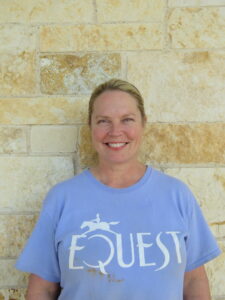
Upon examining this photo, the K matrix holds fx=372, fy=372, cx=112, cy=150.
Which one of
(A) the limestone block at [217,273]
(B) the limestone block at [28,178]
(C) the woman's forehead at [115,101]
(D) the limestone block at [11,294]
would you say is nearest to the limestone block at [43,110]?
(B) the limestone block at [28,178]

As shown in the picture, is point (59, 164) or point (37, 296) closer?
point (37, 296)

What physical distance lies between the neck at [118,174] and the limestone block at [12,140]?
0.47 metres

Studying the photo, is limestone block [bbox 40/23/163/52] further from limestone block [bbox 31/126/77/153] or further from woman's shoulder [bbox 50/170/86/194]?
woman's shoulder [bbox 50/170/86/194]

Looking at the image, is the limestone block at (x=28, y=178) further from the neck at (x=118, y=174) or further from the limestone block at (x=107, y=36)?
the limestone block at (x=107, y=36)

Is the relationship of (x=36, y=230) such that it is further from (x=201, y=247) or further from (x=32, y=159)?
(x=201, y=247)

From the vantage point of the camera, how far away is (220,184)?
1.94 m

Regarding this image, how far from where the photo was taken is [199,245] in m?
1.62

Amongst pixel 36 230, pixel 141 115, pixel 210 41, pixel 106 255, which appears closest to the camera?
pixel 106 255

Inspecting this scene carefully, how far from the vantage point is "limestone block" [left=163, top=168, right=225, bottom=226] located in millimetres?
1929

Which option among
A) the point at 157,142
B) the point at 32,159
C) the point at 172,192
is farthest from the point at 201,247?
the point at 32,159

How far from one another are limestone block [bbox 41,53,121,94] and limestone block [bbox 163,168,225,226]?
0.62 m

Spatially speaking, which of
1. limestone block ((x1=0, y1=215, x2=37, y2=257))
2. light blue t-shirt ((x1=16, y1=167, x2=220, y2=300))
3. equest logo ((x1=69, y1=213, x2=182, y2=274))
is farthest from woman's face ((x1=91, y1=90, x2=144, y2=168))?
limestone block ((x1=0, y1=215, x2=37, y2=257))

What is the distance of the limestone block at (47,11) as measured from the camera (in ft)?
6.33

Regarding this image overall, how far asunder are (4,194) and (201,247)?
1.02m
